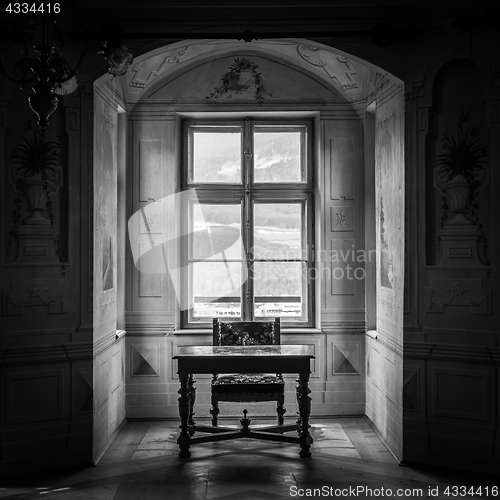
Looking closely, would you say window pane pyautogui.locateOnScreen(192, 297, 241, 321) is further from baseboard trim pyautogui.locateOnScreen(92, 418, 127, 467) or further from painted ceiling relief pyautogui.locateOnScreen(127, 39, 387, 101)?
painted ceiling relief pyautogui.locateOnScreen(127, 39, 387, 101)

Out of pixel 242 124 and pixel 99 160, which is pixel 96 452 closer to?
pixel 99 160

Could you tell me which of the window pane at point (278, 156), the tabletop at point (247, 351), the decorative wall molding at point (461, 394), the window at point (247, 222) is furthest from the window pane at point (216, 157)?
the decorative wall molding at point (461, 394)

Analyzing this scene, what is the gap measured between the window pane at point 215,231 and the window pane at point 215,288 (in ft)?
0.33

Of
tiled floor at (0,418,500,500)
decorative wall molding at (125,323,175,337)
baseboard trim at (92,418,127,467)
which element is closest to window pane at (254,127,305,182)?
decorative wall molding at (125,323,175,337)

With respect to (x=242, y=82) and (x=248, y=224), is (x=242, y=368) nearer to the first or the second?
(x=248, y=224)

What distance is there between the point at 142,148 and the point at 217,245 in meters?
1.21

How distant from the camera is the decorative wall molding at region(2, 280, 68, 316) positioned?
468 centimetres

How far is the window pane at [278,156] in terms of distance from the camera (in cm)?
660

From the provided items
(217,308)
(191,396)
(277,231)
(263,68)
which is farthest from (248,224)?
(191,396)

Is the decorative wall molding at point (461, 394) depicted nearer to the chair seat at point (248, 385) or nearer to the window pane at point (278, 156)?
the chair seat at point (248, 385)

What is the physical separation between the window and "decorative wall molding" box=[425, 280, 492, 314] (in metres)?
1.84

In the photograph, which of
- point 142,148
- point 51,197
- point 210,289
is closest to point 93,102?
point 51,197

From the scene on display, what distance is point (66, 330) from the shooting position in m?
4.88

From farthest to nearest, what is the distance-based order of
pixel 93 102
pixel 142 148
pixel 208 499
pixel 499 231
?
1. pixel 142 148
2. pixel 93 102
3. pixel 499 231
4. pixel 208 499
